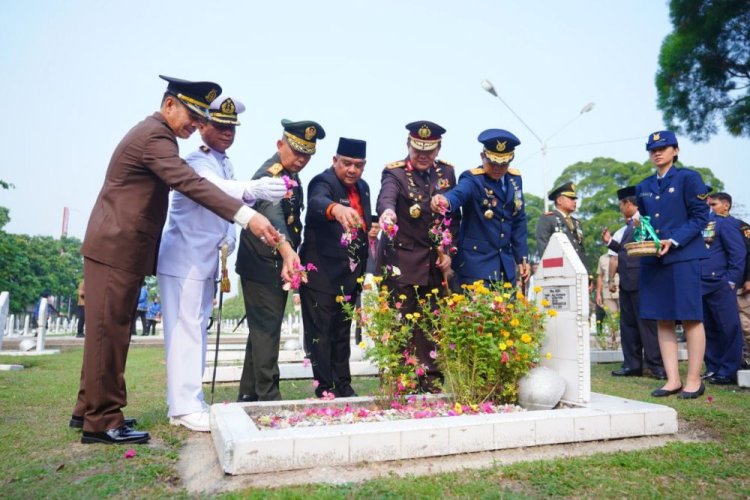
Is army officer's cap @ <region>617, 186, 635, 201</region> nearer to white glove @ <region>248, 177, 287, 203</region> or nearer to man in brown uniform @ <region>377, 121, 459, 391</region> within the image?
man in brown uniform @ <region>377, 121, 459, 391</region>

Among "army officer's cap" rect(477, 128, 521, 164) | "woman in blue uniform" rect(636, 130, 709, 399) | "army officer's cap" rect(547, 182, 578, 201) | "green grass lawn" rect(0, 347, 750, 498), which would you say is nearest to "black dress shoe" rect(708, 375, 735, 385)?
"woman in blue uniform" rect(636, 130, 709, 399)

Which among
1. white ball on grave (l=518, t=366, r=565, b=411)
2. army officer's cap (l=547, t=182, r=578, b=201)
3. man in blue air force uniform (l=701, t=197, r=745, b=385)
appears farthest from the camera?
army officer's cap (l=547, t=182, r=578, b=201)

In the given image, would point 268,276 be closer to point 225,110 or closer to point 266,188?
point 266,188

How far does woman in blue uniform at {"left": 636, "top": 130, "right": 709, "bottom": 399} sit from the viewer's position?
532 centimetres

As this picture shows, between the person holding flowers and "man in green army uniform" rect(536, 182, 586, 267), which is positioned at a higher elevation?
"man in green army uniform" rect(536, 182, 586, 267)

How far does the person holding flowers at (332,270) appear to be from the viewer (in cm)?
504

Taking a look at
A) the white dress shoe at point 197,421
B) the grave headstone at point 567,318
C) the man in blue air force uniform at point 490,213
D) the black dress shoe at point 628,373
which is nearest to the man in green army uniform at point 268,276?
the white dress shoe at point 197,421

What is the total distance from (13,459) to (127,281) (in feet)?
3.83

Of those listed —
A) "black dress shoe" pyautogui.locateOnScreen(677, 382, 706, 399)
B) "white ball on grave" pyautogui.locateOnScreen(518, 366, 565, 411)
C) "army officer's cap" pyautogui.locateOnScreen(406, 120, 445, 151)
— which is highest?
"army officer's cap" pyautogui.locateOnScreen(406, 120, 445, 151)

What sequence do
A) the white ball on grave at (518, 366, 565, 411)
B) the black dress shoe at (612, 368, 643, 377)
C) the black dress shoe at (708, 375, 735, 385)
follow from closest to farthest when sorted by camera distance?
1. the white ball on grave at (518, 366, 565, 411)
2. the black dress shoe at (708, 375, 735, 385)
3. the black dress shoe at (612, 368, 643, 377)

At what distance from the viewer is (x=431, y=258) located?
17.4 feet

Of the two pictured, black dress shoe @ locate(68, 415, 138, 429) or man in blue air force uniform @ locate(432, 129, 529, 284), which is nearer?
black dress shoe @ locate(68, 415, 138, 429)

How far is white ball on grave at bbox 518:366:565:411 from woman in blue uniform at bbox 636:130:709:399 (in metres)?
1.77

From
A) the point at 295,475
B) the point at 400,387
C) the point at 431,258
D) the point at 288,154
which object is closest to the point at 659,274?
the point at 431,258
